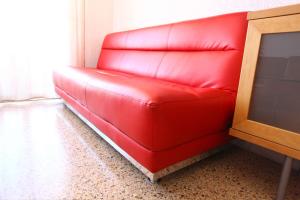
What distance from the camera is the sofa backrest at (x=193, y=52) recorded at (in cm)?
114

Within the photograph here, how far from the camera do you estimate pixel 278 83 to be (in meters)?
0.88

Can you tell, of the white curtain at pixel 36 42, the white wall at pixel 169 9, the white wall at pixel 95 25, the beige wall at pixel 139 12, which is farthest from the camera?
the white wall at pixel 95 25

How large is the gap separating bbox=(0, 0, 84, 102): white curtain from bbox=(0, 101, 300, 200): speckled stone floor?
101cm

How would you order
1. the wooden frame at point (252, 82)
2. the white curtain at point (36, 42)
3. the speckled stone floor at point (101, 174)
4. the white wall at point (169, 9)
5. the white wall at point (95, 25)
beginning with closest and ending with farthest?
the wooden frame at point (252, 82)
the speckled stone floor at point (101, 174)
the white wall at point (169, 9)
the white curtain at point (36, 42)
the white wall at point (95, 25)

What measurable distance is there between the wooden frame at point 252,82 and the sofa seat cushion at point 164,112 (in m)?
0.10

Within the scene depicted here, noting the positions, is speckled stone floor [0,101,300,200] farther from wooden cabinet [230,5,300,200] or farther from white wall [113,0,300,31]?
white wall [113,0,300,31]

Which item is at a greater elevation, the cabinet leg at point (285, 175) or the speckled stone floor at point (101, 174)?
the cabinet leg at point (285, 175)

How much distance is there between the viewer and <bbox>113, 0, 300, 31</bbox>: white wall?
4.57 feet

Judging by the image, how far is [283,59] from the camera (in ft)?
2.84

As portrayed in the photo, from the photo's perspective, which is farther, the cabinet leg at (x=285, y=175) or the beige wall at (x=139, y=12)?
the beige wall at (x=139, y=12)

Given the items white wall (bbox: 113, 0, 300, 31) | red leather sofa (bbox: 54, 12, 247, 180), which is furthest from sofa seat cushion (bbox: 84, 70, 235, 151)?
white wall (bbox: 113, 0, 300, 31)

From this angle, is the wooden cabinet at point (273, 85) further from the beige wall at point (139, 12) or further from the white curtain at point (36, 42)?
the white curtain at point (36, 42)

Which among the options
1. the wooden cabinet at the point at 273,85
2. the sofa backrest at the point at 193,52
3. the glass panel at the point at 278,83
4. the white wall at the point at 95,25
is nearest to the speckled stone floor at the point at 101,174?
the wooden cabinet at the point at 273,85

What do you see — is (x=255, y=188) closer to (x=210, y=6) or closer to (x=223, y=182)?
(x=223, y=182)
